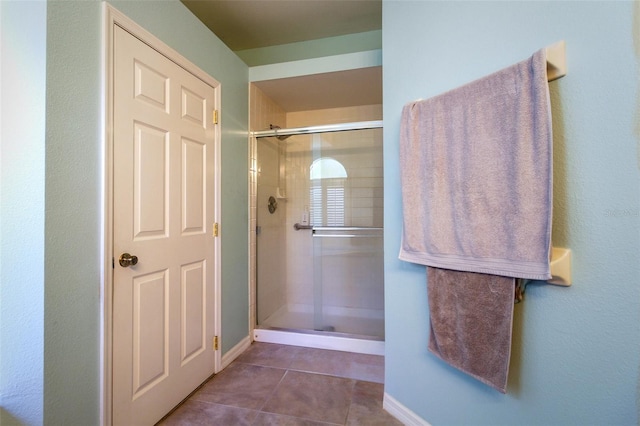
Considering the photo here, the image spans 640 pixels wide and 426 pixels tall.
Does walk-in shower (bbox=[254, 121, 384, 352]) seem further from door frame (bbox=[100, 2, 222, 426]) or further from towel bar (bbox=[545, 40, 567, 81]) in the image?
towel bar (bbox=[545, 40, 567, 81])

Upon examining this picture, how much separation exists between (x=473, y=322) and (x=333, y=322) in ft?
5.22

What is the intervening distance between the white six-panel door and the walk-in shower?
67 cm

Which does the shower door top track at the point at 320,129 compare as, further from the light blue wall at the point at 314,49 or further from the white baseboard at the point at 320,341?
the white baseboard at the point at 320,341

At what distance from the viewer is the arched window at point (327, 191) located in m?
2.53

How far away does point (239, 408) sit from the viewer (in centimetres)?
145

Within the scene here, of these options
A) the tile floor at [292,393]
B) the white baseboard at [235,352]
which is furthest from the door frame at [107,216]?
the white baseboard at [235,352]

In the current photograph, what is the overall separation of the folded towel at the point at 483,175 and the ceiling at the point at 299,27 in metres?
1.25

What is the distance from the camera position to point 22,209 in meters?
0.93

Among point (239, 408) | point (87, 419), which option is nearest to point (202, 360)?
point (239, 408)

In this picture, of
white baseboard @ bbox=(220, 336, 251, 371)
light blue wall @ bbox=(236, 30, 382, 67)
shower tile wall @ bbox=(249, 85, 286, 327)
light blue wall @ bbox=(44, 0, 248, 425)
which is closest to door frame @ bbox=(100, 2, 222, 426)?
light blue wall @ bbox=(44, 0, 248, 425)

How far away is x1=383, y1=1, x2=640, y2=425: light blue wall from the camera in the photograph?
2.36 feet

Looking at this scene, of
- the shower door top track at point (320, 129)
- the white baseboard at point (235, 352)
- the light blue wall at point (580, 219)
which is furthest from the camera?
the shower door top track at point (320, 129)

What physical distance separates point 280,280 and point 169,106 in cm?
177

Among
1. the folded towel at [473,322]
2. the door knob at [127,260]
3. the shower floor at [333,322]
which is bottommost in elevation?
the shower floor at [333,322]
